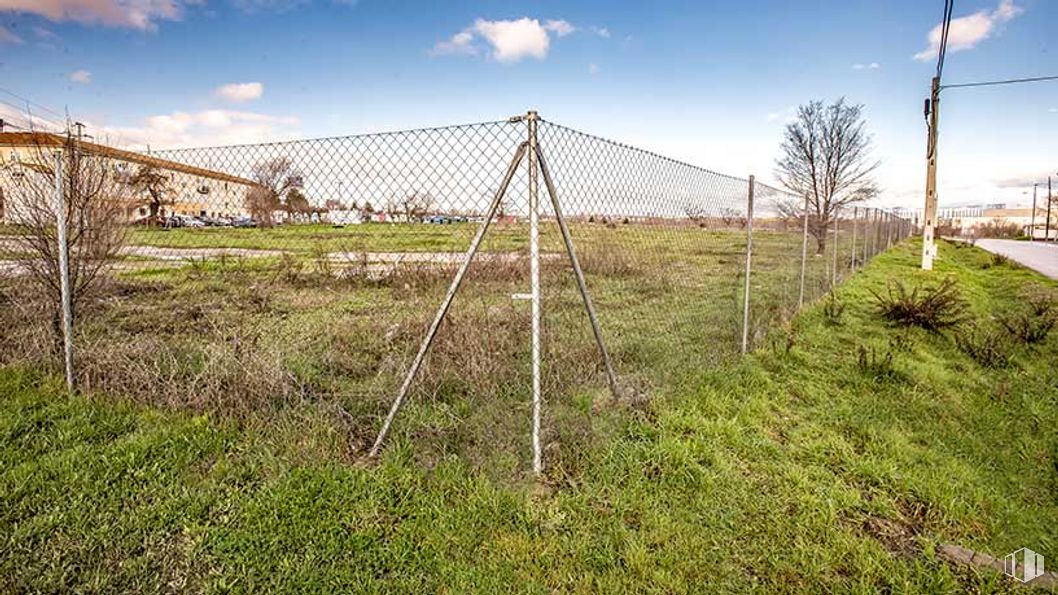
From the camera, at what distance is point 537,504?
284 cm

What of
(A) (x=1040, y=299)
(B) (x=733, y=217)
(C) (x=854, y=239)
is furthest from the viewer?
(C) (x=854, y=239)

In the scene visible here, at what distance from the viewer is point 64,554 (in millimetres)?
2469

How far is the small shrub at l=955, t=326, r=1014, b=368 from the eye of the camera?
5.82 metres

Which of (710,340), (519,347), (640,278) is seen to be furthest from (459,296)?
(710,340)

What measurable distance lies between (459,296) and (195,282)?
26.9 feet

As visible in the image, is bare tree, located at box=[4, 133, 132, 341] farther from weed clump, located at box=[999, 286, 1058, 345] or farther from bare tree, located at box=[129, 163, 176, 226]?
weed clump, located at box=[999, 286, 1058, 345]

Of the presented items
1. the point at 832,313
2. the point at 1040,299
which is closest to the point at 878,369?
the point at 832,313

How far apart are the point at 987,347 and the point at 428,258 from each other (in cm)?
640

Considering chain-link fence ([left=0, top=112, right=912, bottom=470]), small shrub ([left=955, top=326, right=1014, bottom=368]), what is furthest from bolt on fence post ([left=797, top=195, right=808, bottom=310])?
small shrub ([left=955, top=326, right=1014, bottom=368])

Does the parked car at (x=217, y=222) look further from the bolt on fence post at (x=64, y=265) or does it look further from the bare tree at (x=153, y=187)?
the bolt on fence post at (x=64, y=265)

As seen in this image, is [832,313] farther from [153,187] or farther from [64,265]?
[64,265]

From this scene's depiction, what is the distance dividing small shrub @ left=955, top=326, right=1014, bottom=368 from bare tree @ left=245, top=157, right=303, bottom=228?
729 cm

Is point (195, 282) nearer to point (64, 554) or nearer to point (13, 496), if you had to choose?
point (13, 496)

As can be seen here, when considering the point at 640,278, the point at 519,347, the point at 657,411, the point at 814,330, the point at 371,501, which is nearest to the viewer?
the point at 371,501
